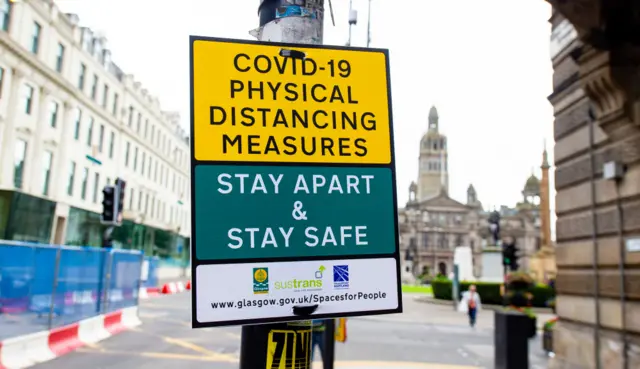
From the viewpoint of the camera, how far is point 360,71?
2570 millimetres

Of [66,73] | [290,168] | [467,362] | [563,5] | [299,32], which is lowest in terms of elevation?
[467,362]

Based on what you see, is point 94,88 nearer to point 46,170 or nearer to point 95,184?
point 95,184

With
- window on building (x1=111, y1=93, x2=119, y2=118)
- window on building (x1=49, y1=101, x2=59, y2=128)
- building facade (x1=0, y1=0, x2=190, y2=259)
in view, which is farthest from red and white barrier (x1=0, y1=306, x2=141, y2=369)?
window on building (x1=111, y1=93, x2=119, y2=118)

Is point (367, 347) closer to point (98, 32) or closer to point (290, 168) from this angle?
point (290, 168)

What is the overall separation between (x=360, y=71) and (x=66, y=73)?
3248 cm

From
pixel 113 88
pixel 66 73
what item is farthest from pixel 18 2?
pixel 113 88

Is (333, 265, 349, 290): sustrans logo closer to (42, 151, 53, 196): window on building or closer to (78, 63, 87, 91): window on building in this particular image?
(42, 151, 53, 196): window on building

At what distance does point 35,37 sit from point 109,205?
1747 centimetres

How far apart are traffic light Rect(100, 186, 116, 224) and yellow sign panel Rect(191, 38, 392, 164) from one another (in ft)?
45.1

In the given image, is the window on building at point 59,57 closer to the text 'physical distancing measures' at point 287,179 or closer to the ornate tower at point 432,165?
the text 'physical distancing measures' at point 287,179

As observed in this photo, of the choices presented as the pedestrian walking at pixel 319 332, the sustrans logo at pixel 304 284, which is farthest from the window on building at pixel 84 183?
the sustrans logo at pixel 304 284

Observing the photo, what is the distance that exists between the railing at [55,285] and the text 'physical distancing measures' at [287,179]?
870 centimetres

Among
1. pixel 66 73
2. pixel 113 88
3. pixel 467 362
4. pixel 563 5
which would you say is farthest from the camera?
pixel 113 88

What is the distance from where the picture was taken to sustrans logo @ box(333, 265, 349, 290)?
2307mm
